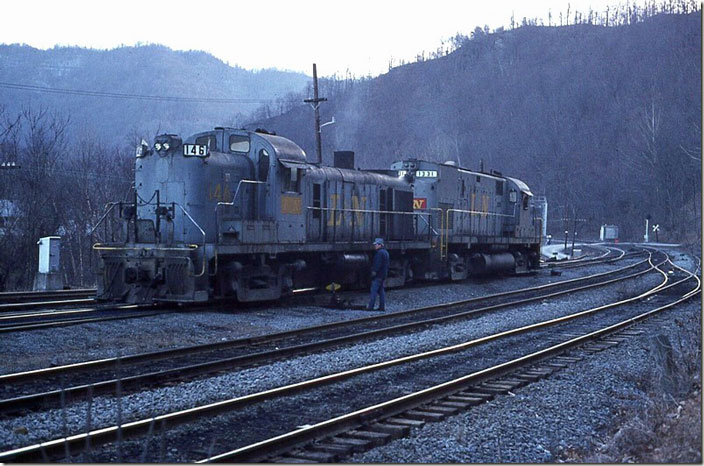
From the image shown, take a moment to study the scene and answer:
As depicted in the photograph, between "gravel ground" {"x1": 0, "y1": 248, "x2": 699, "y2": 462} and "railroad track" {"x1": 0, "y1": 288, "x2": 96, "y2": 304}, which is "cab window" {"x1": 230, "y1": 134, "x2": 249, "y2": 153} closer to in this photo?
"gravel ground" {"x1": 0, "y1": 248, "x2": 699, "y2": 462}

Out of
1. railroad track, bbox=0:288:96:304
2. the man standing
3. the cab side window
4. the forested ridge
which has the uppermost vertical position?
the forested ridge

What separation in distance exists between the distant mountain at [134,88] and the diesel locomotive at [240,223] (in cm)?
3817

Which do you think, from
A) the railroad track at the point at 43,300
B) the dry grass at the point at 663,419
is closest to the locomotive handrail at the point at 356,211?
the railroad track at the point at 43,300

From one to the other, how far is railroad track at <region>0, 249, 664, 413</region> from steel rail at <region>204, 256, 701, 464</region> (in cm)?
114

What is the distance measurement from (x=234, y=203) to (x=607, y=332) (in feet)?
24.4

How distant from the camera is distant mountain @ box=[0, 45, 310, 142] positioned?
231 ft

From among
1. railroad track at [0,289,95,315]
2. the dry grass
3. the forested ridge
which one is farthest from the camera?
the forested ridge

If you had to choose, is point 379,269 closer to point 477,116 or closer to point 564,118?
point 564,118

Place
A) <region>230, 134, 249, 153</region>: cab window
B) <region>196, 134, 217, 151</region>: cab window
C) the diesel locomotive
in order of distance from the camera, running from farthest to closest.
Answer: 1. <region>230, 134, 249, 153</region>: cab window
2. <region>196, 134, 217, 151</region>: cab window
3. the diesel locomotive

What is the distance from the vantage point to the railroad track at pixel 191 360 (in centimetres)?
785

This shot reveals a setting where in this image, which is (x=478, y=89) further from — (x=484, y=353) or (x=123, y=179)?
(x=484, y=353)

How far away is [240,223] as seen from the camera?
49.0 feet

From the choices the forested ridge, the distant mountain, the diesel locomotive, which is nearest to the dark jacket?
the diesel locomotive

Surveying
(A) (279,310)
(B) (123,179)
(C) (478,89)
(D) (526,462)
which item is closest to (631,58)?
(C) (478,89)
